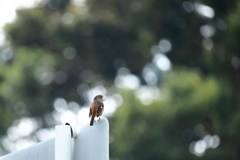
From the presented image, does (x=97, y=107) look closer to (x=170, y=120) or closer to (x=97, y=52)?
(x=170, y=120)

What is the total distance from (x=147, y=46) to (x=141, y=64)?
404 millimetres

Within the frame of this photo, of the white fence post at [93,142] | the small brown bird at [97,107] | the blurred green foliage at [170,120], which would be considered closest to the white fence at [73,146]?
the white fence post at [93,142]

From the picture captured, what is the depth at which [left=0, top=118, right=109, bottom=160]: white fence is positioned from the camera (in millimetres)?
1475

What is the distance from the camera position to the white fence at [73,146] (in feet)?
4.84

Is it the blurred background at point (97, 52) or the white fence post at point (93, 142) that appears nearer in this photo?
the white fence post at point (93, 142)

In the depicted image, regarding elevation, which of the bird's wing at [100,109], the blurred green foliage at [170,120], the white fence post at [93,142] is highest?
the blurred green foliage at [170,120]

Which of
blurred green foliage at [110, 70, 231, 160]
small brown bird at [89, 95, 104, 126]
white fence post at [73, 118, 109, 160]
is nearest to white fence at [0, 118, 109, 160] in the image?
white fence post at [73, 118, 109, 160]

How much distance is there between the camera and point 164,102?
10125 millimetres

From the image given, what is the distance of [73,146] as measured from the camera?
1.60 metres

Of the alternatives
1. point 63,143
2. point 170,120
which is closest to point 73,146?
point 63,143

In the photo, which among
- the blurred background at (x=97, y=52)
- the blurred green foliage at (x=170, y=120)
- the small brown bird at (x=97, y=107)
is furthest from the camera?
the blurred background at (x=97, y=52)

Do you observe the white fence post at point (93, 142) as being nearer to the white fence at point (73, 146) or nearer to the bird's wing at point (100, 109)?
the white fence at point (73, 146)

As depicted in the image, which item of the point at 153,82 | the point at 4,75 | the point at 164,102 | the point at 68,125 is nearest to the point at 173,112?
the point at 164,102

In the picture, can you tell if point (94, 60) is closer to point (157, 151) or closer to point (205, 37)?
point (205, 37)
